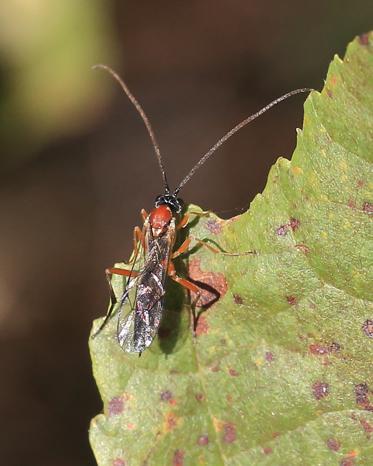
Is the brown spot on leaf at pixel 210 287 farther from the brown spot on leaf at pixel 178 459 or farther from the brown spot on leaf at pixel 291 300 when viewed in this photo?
the brown spot on leaf at pixel 178 459

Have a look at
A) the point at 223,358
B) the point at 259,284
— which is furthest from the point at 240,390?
the point at 259,284

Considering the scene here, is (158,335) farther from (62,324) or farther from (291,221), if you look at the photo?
(62,324)

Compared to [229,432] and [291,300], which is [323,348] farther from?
[229,432]

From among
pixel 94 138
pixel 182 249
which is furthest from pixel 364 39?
pixel 94 138

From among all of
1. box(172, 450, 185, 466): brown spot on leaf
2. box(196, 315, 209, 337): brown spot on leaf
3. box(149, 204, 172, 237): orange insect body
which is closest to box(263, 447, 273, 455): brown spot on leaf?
box(172, 450, 185, 466): brown spot on leaf

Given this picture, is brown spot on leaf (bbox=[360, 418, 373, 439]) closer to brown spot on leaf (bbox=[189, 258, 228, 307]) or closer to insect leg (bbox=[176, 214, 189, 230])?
brown spot on leaf (bbox=[189, 258, 228, 307])

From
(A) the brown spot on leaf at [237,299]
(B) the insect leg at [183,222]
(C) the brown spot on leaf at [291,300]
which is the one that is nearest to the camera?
(C) the brown spot on leaf at [291,300]

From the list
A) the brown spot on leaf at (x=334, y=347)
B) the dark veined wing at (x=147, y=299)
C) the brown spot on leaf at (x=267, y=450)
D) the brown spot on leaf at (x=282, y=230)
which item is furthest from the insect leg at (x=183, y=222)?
the brown spot on leaf at (x=267, y=450)
